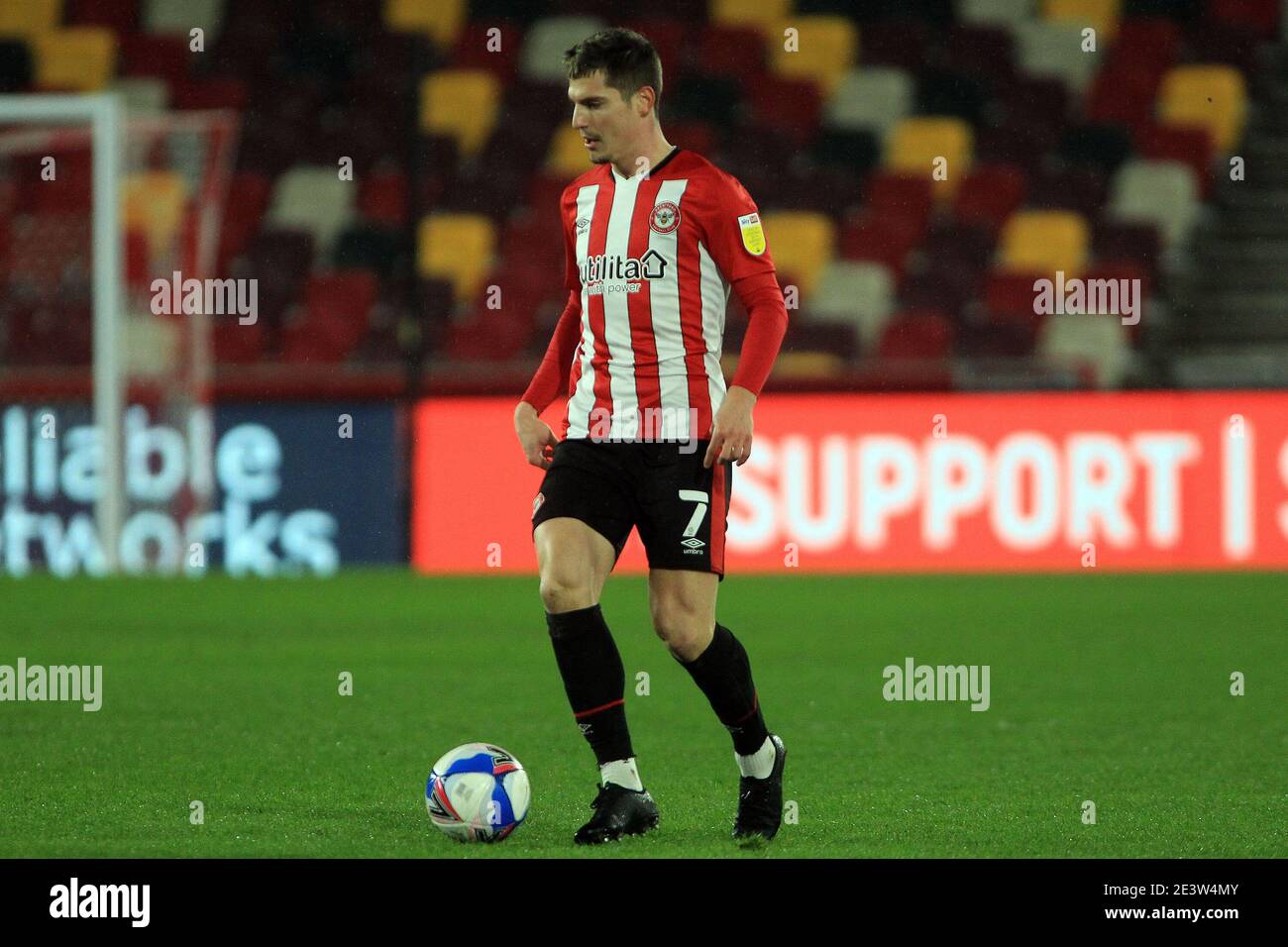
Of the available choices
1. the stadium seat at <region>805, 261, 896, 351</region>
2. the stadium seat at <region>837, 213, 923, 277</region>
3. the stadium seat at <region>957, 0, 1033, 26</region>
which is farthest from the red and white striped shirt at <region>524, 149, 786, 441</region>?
the stadium seat at <region>957, 0, 1033, 26</region>

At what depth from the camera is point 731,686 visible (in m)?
4.69

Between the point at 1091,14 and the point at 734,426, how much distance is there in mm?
14379

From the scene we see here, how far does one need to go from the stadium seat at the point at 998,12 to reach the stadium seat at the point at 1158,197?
6.25 ft

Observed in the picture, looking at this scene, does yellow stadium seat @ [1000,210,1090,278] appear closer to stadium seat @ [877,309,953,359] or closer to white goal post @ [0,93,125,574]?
stadium seat @ [877,309,953,359]

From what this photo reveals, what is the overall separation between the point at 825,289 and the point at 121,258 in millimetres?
5989

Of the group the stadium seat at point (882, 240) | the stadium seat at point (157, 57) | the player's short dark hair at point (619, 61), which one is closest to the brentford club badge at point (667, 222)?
the player's short dark hair at point (619, 61)

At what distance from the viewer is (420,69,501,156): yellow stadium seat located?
18.4m

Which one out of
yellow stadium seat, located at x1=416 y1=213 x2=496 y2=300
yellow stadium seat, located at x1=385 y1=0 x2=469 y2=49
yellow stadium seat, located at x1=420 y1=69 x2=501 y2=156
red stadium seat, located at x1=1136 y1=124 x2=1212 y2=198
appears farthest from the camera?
yellow stadium seat, located at x1=385 y1=0 x2=469 y2=49

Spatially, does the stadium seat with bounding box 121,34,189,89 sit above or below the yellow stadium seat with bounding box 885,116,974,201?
above

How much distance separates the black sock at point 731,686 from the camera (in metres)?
4.66

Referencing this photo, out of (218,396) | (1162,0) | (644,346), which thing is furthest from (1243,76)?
(644,346)

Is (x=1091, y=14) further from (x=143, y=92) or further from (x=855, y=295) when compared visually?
(x=143, y=92)

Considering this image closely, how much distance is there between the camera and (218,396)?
13008 millimetres

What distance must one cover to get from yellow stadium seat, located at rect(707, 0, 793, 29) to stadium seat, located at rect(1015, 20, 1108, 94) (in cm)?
224
